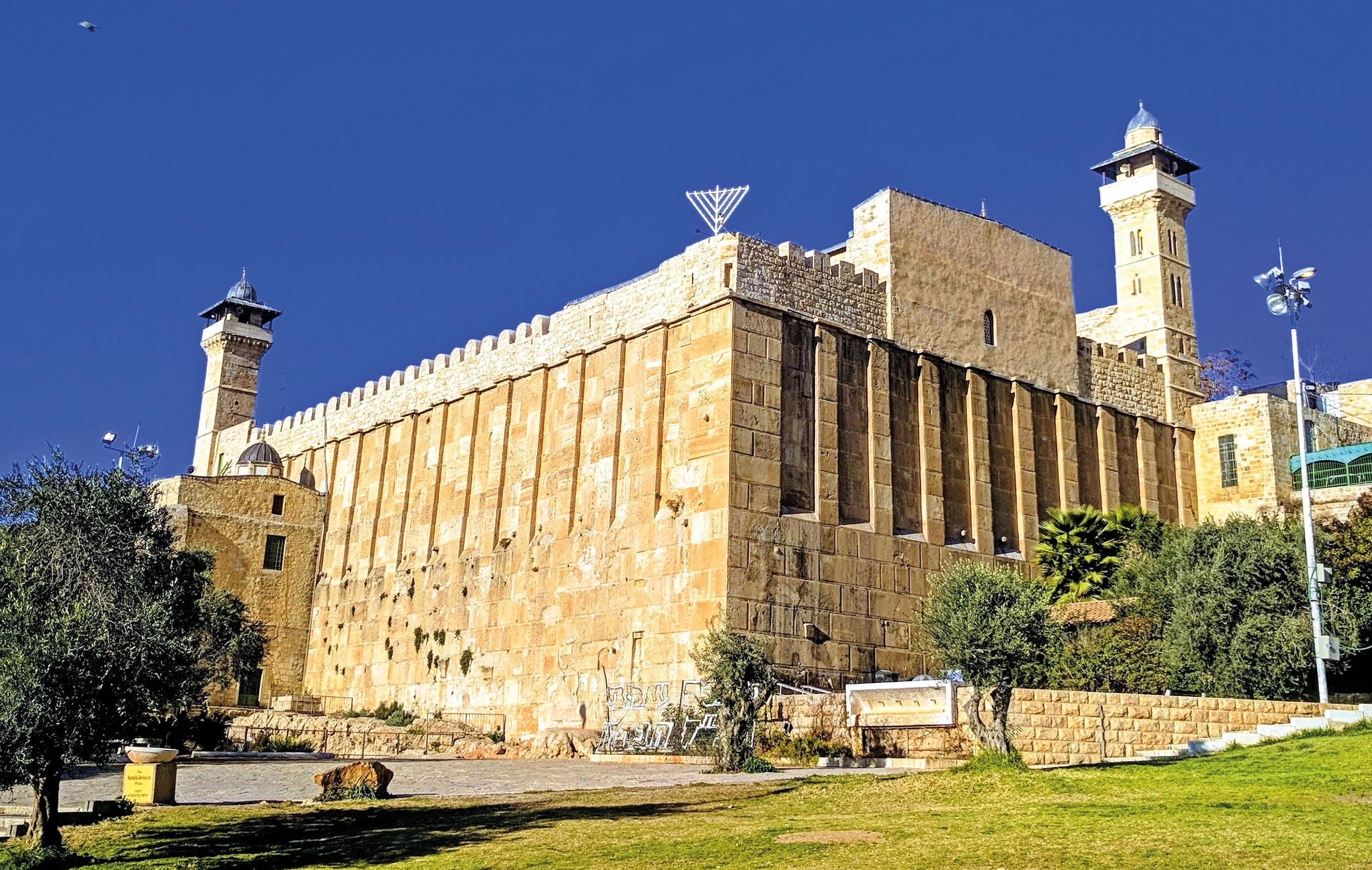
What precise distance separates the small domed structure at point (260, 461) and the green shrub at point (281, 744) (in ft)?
51.0

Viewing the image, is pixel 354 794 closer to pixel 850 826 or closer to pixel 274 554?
pixel 850 826

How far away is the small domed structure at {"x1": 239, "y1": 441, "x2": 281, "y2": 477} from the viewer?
42594mm

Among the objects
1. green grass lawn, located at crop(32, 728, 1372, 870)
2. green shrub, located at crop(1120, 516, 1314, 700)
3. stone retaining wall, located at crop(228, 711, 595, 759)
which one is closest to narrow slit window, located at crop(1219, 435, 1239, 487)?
green shrub, located at crop(1120, 516, 1314, 700)

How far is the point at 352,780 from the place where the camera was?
15.0 metres

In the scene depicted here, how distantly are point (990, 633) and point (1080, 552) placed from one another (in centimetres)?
1197

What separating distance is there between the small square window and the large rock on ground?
24.8m

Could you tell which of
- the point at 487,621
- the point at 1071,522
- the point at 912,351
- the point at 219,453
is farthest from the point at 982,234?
the point at 219,453

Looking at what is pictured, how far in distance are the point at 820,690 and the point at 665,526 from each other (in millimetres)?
4377

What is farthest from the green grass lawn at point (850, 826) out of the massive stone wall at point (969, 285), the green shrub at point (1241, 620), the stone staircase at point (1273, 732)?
the massive stone wall at point (969, 285)

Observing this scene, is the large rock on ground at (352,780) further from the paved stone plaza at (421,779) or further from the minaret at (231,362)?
the minaret at (231,362)

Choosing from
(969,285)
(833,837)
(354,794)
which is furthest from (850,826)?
(969,285)

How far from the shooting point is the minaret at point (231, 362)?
51.5m

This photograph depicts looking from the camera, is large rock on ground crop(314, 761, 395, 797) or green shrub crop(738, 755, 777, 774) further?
green shrub crop(738, 755, 777, 774)

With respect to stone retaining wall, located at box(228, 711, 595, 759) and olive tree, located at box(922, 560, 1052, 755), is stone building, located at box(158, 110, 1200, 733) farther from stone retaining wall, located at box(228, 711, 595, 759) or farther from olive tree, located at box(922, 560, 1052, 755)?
olive tree, located at box(922, 560, 1052, 755)
